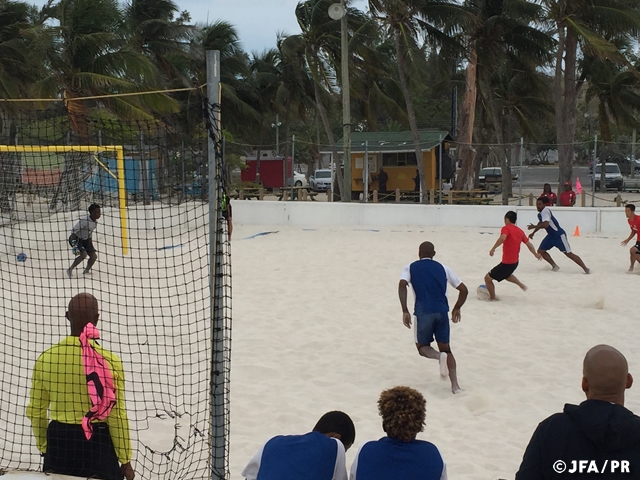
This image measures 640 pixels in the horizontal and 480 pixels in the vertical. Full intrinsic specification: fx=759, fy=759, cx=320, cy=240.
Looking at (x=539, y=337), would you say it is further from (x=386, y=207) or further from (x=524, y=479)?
(x=386, y=207)

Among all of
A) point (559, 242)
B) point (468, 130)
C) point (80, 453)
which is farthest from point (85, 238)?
point (468, 130)

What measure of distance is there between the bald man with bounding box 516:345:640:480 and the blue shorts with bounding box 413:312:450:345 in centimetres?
401

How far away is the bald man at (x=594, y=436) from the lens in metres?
2.45

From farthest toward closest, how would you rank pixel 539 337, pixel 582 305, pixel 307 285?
pixel 307 285 < pixel 582 305 < pixel 539 337

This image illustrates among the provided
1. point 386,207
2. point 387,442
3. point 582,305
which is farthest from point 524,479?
point 386,207

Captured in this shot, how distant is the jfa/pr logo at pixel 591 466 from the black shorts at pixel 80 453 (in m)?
2.24

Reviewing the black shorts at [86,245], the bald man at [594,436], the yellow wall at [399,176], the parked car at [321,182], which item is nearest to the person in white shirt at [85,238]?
the black shorts at [86,245]

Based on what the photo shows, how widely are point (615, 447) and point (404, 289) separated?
14.1 feet

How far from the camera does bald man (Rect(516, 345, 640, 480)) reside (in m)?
2.45

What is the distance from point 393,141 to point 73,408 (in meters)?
28.7

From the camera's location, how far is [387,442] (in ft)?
10.5

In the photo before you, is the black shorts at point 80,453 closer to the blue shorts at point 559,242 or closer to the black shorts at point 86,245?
the black shorts at point 86,245

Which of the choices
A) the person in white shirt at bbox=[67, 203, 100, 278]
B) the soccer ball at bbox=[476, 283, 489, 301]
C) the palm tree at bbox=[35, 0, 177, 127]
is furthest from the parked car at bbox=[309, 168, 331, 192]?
the soccer ball at bbox=[476, 283, 489, 301]

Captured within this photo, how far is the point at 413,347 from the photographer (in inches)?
325
